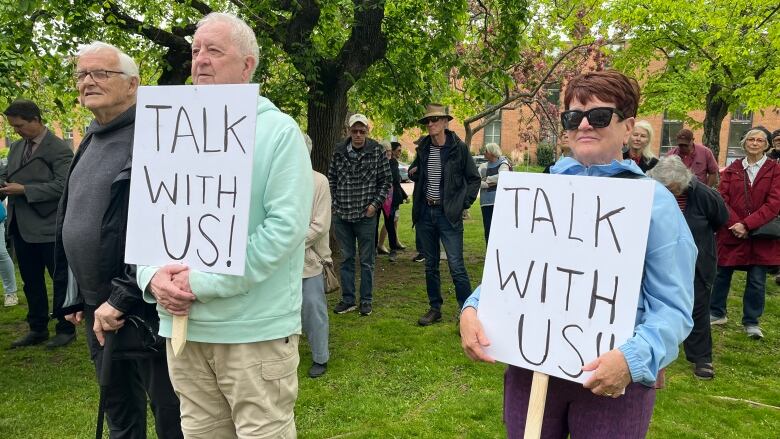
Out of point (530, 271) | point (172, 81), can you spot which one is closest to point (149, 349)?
point (530, 271)

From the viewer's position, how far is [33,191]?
4.58 metres

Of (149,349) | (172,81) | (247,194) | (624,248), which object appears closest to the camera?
(624,248)

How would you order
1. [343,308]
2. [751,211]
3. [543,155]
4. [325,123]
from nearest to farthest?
1. [751,211]
2. [343,308]
3. [325,123]
4. [543,155]

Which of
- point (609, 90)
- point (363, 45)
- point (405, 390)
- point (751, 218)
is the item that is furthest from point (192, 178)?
point (363, 45)

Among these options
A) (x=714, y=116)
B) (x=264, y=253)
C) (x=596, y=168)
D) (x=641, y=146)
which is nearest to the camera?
(x=596, y=168)

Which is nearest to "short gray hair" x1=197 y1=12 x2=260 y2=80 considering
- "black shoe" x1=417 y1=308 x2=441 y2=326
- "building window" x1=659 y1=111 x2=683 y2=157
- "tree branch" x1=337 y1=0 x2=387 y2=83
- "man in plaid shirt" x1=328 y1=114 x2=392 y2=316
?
"man in plaid shirt" x1=328 y1=114 x2=392 y2=316

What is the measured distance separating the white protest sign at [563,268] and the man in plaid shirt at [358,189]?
13.4 feet

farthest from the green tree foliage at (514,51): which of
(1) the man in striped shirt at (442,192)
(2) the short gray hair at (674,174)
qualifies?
(2) the short gray hair at (674,174)

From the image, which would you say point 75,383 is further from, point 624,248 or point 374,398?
point 624,248

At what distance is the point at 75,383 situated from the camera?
421 cm

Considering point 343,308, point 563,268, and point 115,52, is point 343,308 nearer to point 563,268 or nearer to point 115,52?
point 115,52

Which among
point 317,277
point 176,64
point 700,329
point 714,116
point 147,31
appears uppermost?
point 714,116

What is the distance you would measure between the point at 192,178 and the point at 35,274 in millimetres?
4156

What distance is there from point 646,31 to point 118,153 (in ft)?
44.5
